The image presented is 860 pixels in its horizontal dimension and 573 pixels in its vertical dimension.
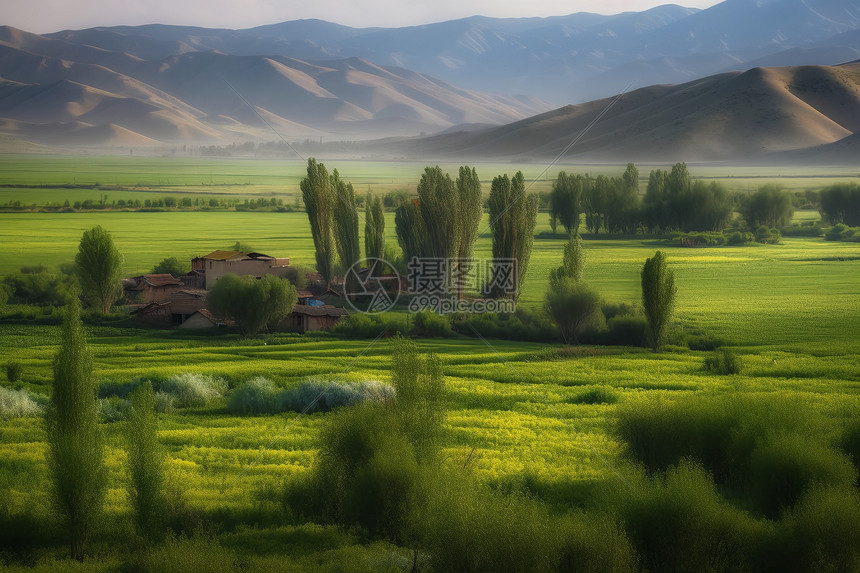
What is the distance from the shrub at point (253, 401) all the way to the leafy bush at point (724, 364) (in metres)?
19.1

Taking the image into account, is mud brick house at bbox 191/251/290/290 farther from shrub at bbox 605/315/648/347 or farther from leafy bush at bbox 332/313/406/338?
shrub at bbox 605/315/648/347

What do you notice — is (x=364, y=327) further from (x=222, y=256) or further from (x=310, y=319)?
(x=222, y=256)

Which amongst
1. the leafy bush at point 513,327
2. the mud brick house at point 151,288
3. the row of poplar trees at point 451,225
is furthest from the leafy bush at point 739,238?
the mud brick house at point 151,288

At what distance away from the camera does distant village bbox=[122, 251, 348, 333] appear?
48.4 metres

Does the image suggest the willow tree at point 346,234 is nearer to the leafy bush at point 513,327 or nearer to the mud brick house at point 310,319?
the mud brick house at point 310,319

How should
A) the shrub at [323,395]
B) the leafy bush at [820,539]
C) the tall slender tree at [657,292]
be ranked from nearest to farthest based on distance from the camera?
the leafy bush at [820,539] → the shrub at [323,395] → the tall slender tree at [657,292]

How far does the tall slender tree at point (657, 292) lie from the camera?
4050 cm

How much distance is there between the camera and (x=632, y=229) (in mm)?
94000

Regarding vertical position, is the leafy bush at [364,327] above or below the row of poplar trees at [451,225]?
below

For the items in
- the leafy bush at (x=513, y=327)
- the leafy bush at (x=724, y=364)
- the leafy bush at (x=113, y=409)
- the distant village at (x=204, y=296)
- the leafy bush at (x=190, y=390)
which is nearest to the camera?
the leafy bush at (x=113, y=409)

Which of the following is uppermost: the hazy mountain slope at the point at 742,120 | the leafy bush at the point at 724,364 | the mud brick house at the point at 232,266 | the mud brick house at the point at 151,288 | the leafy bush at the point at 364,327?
the hazy mountain slope at the point at 742,120

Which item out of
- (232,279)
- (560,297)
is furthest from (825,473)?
(232,279)

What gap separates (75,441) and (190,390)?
15.9 m

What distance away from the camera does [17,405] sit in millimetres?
30062
